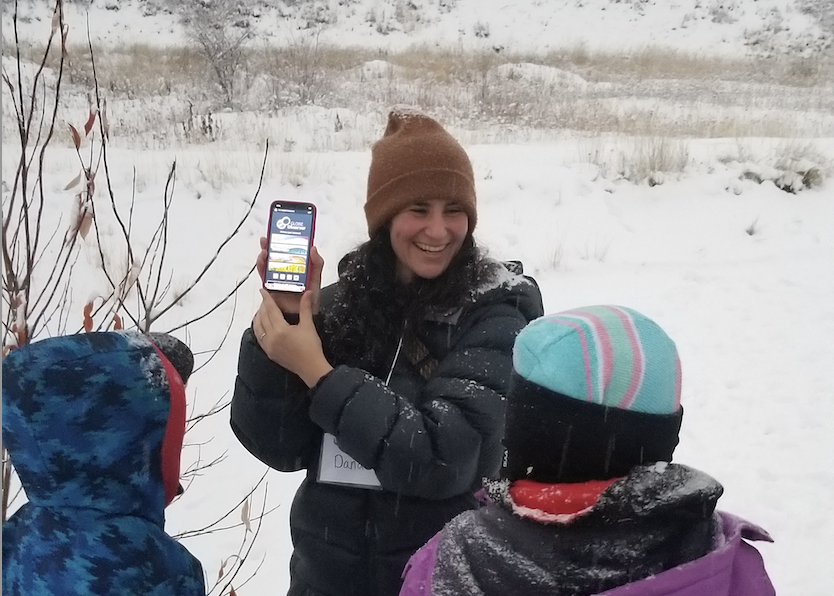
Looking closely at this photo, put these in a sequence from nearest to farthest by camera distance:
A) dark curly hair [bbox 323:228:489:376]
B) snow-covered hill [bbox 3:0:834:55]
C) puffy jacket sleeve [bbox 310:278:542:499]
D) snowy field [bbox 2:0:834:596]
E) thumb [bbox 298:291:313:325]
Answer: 1. puffy jacket sleeve [bbox 310:278:542:499]
2. thumb [bbox 298:291:313:325]
3. dark curly hair [bbox 323:228:489:376]
4. snowy field [bbox 2:0:834:596]
5. snow-covered hill [bbox 3:0:834:55]

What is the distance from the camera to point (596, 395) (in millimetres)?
922

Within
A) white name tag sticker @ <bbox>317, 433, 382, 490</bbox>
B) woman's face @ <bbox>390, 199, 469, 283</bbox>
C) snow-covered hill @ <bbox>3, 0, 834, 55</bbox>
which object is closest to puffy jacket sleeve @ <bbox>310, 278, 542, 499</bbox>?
white name tag sticker @ <bbox>317, 433, 382, 490</bbox>

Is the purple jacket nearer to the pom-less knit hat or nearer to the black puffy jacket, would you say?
the pom-less knit hat

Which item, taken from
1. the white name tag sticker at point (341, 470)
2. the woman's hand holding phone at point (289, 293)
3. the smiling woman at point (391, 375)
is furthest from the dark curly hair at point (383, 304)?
the white name tag sticker at point (341, 470)

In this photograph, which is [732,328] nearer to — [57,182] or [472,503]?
[472,503]

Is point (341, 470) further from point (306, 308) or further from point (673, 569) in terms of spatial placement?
point (673, 569)

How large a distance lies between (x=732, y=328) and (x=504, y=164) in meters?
3.14

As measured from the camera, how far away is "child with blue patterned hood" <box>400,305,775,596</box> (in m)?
0.87

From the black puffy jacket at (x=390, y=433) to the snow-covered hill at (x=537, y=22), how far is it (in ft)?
40.7

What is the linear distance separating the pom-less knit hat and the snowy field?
2066 millimetres

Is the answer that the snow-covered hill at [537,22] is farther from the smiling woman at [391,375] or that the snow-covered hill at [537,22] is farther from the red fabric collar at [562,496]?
the red fabric collar at [562,496]

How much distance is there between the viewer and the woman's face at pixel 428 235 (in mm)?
1650

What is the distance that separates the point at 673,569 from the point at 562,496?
167 mm

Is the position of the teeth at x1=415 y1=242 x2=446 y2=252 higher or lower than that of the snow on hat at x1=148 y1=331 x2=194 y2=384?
higher
